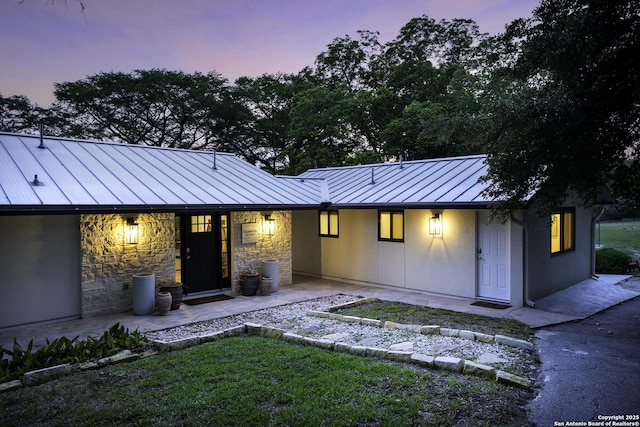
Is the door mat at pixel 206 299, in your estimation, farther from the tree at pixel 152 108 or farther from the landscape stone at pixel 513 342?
the tree at pixel 152 108

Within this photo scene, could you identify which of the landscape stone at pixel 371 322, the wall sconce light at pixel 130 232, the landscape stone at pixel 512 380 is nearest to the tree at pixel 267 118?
the wall sconce light at pixel 130 232

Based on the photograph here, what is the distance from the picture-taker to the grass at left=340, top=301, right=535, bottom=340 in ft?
24.3

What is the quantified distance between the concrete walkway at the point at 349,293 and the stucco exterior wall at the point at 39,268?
0.30 meters

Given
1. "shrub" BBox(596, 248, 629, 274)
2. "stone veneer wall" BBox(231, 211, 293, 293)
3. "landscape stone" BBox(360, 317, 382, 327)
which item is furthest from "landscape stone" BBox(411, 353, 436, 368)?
"shrub" BBox(596, 248, 629, 274)

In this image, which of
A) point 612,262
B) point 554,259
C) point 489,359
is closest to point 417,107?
point 612,262

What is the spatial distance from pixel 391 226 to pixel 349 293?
7.20 feet

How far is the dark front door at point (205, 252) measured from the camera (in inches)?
422

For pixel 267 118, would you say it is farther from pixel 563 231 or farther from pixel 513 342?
pixel 513 342

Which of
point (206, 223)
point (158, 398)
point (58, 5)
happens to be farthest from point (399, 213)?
point (58, 5)

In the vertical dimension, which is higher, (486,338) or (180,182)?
(180,182)

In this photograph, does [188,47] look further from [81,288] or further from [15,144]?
[81,288]

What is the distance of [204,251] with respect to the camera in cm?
1102

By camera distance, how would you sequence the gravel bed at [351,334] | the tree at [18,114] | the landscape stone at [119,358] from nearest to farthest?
the landscape stone at [119,358], the gravel bed at [351,334], the tree at [18,114]

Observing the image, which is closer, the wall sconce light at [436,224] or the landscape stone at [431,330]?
the landscape stone at [431,330]
